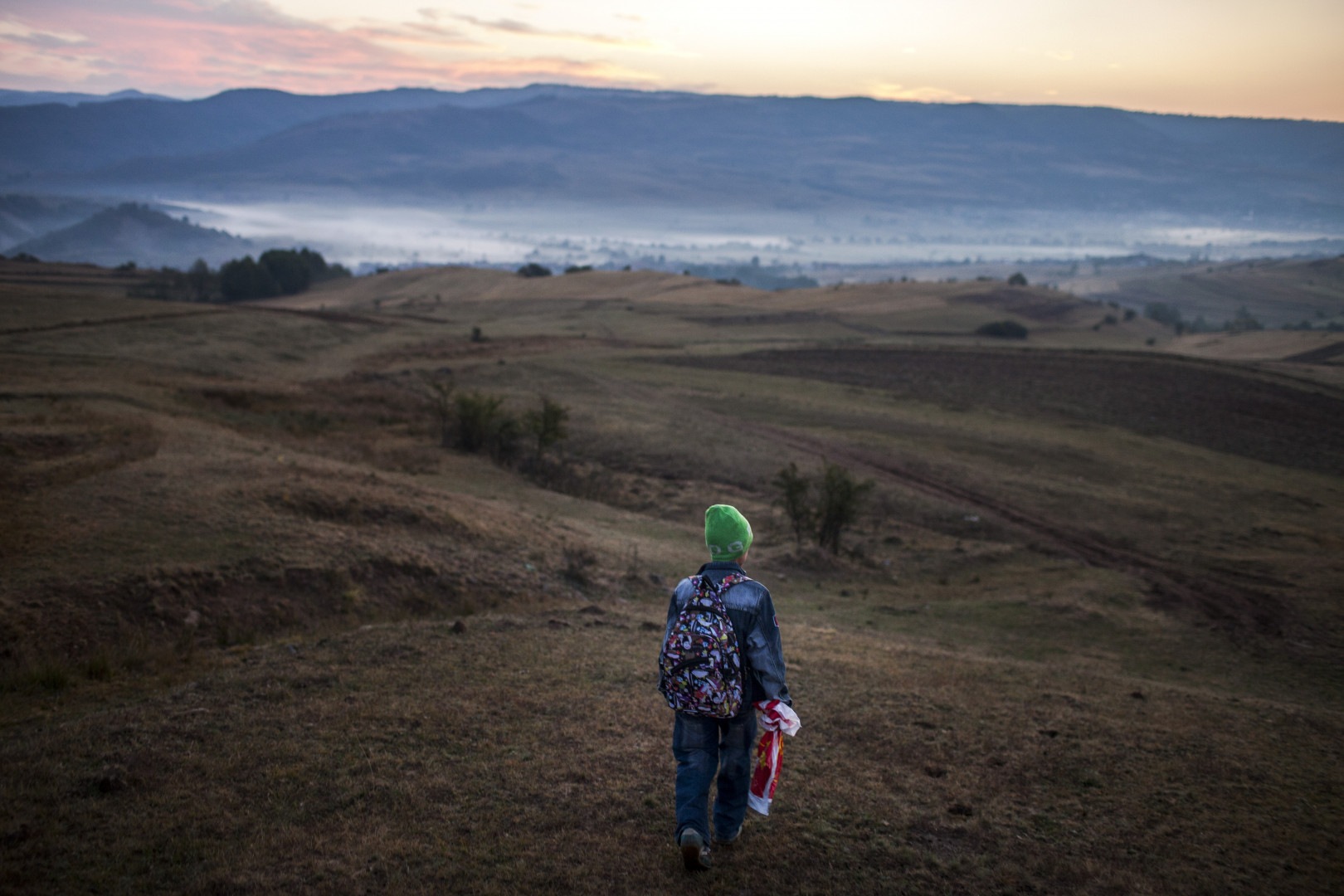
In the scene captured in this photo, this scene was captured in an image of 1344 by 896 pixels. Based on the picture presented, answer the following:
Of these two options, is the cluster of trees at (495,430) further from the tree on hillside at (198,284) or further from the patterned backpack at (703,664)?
the tree on hillside at (198,284)

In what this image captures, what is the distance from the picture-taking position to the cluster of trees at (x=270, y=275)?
92.2m

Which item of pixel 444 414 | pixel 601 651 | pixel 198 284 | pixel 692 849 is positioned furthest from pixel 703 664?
pixel 198 284

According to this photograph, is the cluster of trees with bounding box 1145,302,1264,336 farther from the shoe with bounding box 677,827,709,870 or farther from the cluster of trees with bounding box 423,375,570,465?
the shoe with bounding box 677,827,709,870

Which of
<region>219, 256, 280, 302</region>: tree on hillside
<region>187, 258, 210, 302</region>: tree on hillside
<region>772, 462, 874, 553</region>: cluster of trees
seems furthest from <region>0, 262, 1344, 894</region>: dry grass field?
<region>219, 256, 280, 302</region>: tree on hillside

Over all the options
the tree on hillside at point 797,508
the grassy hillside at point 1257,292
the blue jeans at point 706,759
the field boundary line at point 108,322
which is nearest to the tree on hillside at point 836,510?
the tree on hillside at point 797,508

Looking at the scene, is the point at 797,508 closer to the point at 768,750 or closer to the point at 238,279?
the point at 768,750

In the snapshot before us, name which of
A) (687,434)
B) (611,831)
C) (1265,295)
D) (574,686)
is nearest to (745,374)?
(687,434)

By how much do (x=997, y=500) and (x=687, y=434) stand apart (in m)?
11.8

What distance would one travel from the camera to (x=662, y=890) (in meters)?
5.06

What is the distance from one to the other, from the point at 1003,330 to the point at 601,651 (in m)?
66.7

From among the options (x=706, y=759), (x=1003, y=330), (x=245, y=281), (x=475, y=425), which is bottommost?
(x=475, y=425)

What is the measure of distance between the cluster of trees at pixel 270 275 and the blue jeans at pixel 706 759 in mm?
101088

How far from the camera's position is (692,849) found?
5176 mm

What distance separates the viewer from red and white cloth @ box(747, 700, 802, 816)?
5.18m
